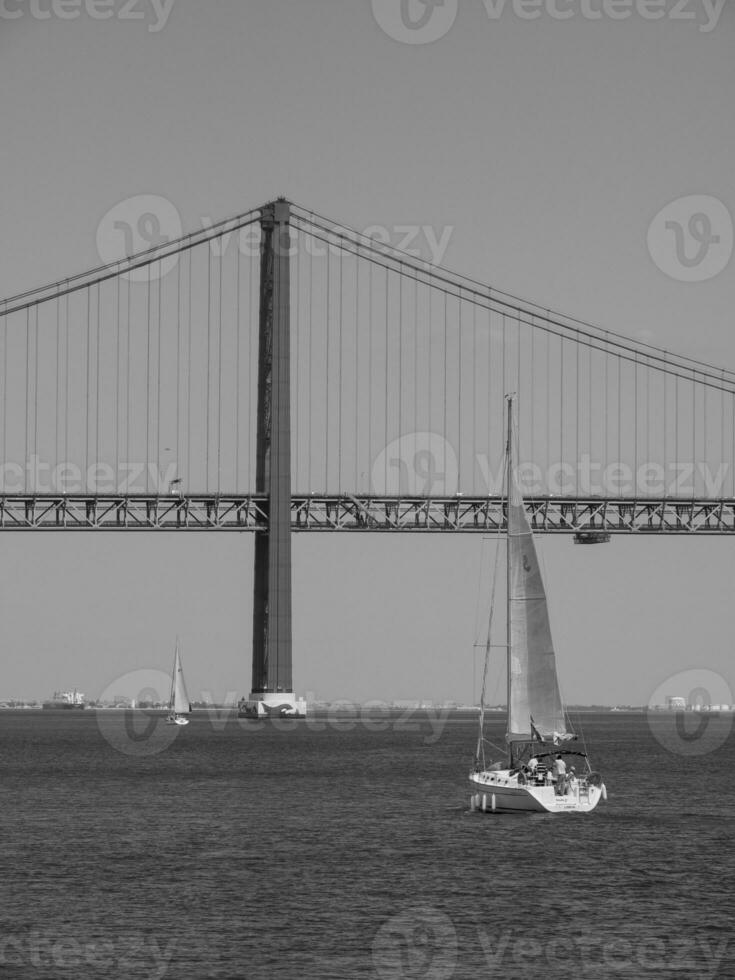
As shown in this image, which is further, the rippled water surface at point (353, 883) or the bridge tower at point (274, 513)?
the bridge tower at point (274, 513)

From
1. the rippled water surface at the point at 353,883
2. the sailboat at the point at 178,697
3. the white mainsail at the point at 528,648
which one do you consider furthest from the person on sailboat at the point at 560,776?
the sailboat at the point at 178,697

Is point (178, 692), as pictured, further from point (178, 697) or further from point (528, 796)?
point (528, 796)

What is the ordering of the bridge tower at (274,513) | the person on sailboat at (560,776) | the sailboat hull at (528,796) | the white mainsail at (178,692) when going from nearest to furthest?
the person on sailboat at (560,776) < the sailboat hull at (528,796) < the bridge tower at (274,513) < the white mainsail at (178,692)

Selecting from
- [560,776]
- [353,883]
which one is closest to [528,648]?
[560,776]

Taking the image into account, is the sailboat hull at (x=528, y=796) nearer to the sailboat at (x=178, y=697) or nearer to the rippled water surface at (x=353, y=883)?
the rippled water surface at (x=353, y=883)

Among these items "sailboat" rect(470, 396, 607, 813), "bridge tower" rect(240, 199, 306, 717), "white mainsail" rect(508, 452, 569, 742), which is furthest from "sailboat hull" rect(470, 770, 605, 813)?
"bridge tower" rect(240, 199, 306, 717)
